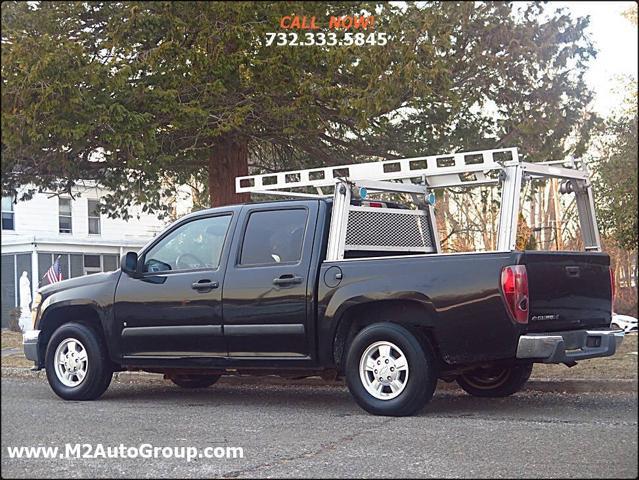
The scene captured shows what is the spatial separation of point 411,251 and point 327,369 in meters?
1.64

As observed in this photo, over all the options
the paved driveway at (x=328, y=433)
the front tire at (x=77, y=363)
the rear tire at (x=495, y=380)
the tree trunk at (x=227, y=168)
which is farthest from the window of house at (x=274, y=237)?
the tree trunk at (x=227, y=168)

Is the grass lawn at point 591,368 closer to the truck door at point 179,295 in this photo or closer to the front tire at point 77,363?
the front tire at point 77,363

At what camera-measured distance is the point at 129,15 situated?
824cm

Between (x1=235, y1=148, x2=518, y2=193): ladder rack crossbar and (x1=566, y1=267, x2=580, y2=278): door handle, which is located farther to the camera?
(x1=235, y1=148, x2=518, y2=193): ladder rack crossbar

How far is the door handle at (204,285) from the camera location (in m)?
8.16

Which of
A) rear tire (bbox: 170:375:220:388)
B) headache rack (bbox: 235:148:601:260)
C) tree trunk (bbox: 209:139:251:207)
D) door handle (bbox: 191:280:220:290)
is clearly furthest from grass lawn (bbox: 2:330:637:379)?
tree trunk (bbox: 209:139:251:207)

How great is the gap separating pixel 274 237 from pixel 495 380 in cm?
233

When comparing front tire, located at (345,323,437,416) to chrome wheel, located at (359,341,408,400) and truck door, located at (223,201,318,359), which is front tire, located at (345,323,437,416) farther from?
truck door, located at (223,201,318,359)

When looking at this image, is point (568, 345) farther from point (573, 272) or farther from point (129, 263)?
point (129, 263)

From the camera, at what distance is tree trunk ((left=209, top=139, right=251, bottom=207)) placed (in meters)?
12.9

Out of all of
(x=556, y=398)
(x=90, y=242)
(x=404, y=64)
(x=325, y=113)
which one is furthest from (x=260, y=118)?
(x=90, y=242)

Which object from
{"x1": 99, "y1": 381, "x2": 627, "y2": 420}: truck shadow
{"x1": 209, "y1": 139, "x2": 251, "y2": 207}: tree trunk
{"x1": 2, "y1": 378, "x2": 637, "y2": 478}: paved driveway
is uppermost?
{"x1": 209, "y1": 139, "x2": 251, "y2": 207}: tree trunk

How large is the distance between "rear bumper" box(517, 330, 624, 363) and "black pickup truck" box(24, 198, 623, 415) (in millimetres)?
10

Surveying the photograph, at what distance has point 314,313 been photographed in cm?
772
